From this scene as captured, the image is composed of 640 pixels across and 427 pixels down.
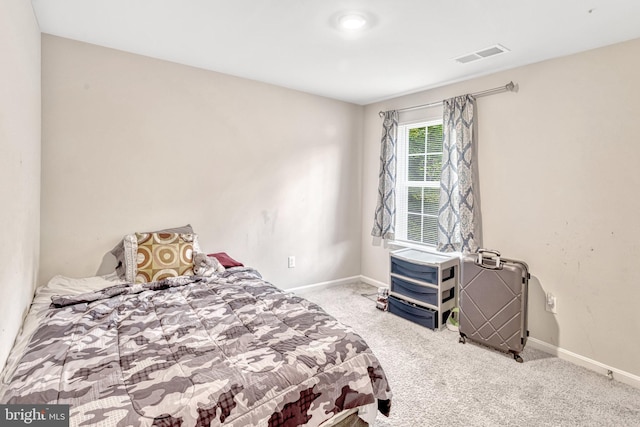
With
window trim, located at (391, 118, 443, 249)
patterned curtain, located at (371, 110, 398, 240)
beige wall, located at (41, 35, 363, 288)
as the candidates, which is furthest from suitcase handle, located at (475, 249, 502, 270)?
beige wall, located at (41, 35, 363, 288)

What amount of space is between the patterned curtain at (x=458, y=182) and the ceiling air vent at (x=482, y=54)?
1.49ft

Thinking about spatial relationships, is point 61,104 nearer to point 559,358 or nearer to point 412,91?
point 412,91

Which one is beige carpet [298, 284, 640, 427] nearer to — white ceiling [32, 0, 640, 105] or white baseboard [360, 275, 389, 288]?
white baseboard [360, 275, 389, 288]

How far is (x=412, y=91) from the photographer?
11.8ft

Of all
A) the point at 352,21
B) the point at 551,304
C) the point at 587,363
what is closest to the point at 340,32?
the point at 352,21

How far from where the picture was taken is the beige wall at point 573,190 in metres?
2.25

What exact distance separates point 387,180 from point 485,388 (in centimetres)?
235

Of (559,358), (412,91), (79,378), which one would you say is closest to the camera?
(79,378)

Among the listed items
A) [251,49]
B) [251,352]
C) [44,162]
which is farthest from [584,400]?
[44,162]

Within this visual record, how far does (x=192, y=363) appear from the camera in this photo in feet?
4.33

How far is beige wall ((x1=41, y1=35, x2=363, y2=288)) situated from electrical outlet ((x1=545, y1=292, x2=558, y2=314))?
222cm

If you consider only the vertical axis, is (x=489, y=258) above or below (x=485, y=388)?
above

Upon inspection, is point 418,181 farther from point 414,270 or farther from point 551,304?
point 551,304

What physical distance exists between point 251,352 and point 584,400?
2.10 metres
